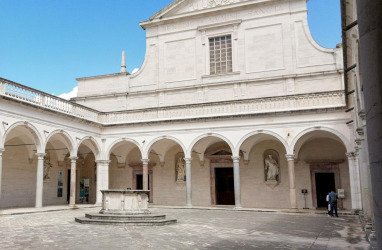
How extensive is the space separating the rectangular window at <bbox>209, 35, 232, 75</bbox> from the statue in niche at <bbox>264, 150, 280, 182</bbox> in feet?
20.2

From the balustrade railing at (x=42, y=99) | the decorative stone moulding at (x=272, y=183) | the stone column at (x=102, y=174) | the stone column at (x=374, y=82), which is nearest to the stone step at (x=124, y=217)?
the balustrade railing at (x=42, y=99)

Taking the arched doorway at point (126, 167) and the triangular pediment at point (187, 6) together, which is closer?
the triangular pediment at point (187, 6)

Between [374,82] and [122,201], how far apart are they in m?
12.4

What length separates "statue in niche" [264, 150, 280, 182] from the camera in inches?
844

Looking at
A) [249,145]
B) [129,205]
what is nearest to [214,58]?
[249,145]

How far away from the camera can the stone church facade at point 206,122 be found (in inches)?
736

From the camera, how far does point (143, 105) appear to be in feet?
82.1

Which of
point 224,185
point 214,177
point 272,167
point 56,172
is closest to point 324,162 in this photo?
point 272,167

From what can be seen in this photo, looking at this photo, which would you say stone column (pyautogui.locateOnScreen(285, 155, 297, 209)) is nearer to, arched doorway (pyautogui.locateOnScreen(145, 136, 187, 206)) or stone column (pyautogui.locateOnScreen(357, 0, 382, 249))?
arched doorway (pyautogui.locateOnScreen(145, 136, 187, 206))

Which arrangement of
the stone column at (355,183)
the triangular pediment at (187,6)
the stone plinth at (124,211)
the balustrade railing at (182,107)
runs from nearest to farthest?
1. the stone plinth at (124,211)
2. the stone column at (355,183)
3. the balustrade railing at (182,107)
4. the triangular pediment at (187,6)

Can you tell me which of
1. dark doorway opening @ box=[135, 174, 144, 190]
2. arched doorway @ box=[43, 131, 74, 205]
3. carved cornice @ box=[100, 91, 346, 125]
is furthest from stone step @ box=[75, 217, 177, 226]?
dark doorway opening @ box=[135, 174, 144, 190]

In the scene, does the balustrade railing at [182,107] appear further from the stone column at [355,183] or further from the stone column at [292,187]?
the stone column at [292,187]

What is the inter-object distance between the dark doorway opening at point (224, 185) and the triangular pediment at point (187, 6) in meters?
→ 10.6

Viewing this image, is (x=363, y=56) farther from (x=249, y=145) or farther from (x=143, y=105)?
(x=143, y=105)
